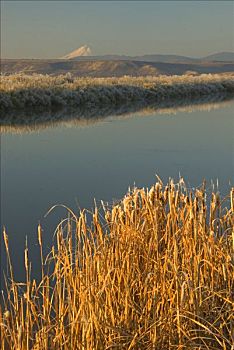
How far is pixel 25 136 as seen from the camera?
12.4 m

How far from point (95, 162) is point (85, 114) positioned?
685 cm

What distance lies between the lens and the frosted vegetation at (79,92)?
1661 centimetres

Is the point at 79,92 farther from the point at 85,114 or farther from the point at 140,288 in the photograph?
the point at 140,288

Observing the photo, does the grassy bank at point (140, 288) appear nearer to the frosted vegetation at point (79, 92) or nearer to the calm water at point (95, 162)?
the calm water at point (95, 162)

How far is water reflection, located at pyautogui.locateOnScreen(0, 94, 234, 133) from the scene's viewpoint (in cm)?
1391

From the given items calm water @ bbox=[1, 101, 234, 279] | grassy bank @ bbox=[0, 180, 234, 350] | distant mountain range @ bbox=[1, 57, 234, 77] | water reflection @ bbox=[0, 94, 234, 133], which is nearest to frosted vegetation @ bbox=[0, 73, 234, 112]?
water reflection @ bbox=[0, 94, 234, 133]

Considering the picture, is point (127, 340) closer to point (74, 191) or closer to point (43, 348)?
point (43, 348)

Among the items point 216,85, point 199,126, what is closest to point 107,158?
point 199,126

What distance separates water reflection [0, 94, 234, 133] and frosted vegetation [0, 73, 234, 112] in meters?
0.54

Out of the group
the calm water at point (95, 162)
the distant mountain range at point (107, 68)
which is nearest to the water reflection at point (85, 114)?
the calm water at point (95, 162)

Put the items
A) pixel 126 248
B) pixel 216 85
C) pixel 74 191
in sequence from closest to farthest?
pixel 126 248 < pixel 74 191 < pixel 216 85

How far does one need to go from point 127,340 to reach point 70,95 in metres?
16.1

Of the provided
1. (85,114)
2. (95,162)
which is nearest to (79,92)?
(85,114)

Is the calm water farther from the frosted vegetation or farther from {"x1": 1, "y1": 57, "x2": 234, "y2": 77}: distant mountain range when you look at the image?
{"x1": 1, "y1": 57, "x2": 234, "y2": 77}: distant mountain range
